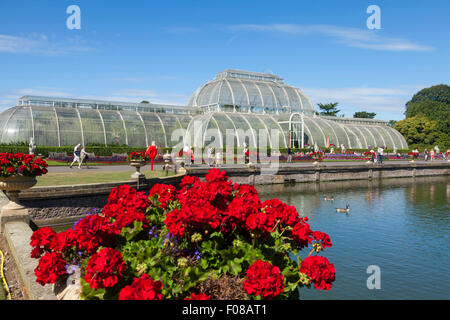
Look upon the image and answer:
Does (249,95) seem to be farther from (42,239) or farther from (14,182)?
(42,239)

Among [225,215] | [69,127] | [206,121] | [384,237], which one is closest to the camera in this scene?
[225,215]

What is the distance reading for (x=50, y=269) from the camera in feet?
15.4

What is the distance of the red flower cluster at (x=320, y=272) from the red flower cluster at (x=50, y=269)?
3292mm

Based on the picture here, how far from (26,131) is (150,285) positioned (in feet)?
140

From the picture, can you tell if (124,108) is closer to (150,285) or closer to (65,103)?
(65,103)

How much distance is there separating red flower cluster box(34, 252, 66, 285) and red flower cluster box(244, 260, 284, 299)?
2.55 meters

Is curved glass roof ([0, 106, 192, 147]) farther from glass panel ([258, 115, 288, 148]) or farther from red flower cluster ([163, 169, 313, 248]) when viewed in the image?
red flower cluster ([163, 169, 313, 248])

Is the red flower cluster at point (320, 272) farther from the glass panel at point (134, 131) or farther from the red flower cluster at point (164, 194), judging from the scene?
the glass panel at point (134, 131)

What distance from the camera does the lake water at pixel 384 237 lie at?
10.2 metres

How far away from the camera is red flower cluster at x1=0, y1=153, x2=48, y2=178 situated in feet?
34.3

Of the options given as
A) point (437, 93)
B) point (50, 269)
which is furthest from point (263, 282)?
point (437, 93)

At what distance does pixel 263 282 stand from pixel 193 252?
5.55 ft

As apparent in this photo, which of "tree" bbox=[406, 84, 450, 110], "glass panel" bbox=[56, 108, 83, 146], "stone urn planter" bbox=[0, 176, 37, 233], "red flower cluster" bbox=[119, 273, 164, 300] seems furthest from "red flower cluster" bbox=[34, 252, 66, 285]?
"tree" bbox=[406, 84, 450, 110]
